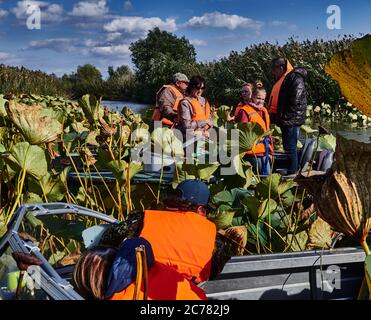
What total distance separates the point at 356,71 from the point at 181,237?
1.38m

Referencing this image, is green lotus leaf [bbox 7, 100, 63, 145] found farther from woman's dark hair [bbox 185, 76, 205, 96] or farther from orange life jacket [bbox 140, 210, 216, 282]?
woman's dark hair [bbox 185, 76, 205, 96]

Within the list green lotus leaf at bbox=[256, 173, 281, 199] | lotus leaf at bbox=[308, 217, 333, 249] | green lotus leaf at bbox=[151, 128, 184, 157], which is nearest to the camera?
lotus leaf at bbox=[308, 217, 333, 249]

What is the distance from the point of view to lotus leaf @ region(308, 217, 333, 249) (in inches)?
81.6

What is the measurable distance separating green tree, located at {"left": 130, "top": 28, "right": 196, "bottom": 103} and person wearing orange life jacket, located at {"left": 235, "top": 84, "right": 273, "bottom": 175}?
108 ft

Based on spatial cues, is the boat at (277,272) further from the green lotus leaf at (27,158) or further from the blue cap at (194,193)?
the green lotus leaf at (27,158)

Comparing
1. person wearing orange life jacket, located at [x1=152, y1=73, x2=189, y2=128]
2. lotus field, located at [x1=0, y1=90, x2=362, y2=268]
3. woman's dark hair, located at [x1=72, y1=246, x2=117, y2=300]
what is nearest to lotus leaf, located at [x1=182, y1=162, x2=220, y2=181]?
lotus field, located at [x1=0, y1=90, x2=362, y2=268]

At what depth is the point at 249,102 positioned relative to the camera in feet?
15.5

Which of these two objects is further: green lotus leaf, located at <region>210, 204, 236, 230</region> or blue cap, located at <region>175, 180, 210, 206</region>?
green lotus leaf, located at <region>210, 204, 236, 230</region>

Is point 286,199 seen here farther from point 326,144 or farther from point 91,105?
point 91,105

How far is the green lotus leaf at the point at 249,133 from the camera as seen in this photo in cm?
294

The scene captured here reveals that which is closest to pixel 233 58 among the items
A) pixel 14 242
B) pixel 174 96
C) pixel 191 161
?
pixel 174 96

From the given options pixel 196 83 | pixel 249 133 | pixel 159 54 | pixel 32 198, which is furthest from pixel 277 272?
pixel 159 54

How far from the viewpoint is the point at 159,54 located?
4319 cm
